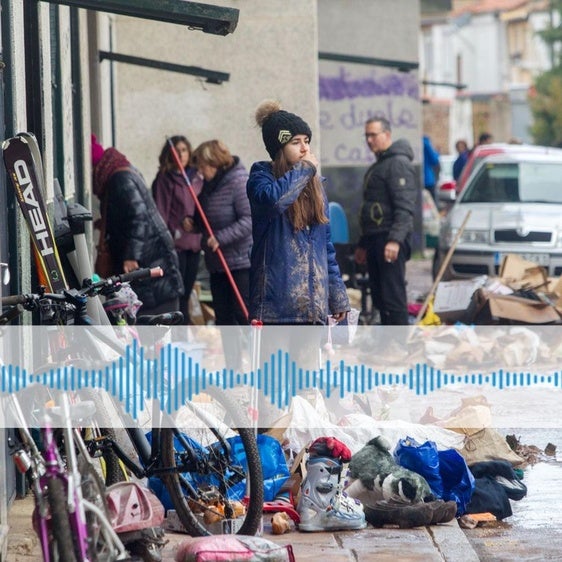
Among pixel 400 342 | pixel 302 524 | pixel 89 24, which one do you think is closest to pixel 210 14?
pixel 302 524

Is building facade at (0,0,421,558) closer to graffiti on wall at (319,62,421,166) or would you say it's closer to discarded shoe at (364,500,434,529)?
graffiti on wall at (319,62,421,166)

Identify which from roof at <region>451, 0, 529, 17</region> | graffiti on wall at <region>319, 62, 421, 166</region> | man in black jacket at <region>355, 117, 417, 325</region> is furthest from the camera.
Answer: roof at <region>451, 0, 529, 17</region>

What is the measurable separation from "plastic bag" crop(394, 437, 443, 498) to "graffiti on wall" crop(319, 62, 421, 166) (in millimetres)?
14030

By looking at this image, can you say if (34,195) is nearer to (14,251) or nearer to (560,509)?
(14,251)

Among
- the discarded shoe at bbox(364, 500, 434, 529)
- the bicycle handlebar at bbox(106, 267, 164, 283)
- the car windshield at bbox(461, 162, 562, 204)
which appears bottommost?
the discarded shoe at bbox(364, 500, 434, 529)

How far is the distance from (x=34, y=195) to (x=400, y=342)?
6259mm

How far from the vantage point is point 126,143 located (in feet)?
51.8

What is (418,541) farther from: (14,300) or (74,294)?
(14,300)

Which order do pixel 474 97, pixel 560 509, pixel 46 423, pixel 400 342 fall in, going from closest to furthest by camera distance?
pixel 46 423 < pixel 560 509 < pixel 400 342 < pixel 474 97

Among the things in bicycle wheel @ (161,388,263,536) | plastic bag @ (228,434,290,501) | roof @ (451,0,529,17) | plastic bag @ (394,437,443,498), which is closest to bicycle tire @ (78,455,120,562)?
bicycle wheel @ (161,388,263,536)

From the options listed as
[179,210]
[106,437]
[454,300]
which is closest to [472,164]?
[454,300]

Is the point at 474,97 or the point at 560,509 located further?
the point at 474,97

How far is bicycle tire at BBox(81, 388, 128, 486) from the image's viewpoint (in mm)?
6402

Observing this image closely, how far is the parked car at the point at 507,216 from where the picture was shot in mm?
15477
